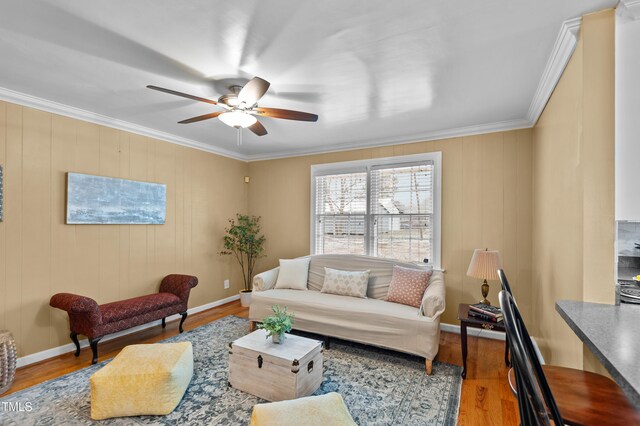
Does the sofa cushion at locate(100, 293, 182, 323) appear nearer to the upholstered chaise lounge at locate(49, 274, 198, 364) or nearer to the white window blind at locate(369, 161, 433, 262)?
the upholstered chaise lounge at locate(49, 274, 198, 364)

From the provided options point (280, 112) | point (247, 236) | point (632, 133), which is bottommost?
point (247, 236)

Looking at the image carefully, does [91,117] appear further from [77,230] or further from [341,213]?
[341,213]

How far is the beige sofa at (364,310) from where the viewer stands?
9.39 feet

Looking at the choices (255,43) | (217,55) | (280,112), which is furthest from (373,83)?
(217,55)

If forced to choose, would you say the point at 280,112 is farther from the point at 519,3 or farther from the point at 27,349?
the point at 27,349

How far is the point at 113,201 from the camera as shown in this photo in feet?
11.7

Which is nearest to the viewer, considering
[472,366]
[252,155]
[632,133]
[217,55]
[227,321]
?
[632,133]

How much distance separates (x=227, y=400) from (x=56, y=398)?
1321 mm

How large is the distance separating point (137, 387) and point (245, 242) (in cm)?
299

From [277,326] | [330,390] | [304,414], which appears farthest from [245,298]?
[304,414]

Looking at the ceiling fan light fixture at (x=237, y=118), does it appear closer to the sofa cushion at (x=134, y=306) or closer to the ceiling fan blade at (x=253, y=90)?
the ceiling fan blade at (x=253, y=90)

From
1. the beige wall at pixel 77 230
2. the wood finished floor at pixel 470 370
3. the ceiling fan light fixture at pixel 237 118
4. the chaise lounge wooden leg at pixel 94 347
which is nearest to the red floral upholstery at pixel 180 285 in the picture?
the beige wall at pixel 77 230

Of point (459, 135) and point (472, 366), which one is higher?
point (459, 135)

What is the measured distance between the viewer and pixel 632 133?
1.57m
